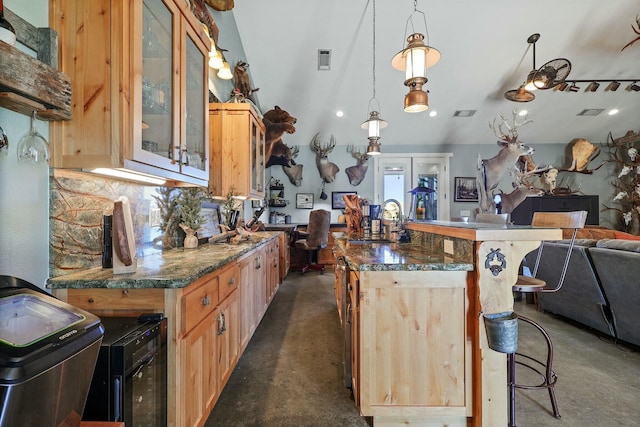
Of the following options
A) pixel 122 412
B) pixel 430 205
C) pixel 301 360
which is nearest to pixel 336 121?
pixel 430 205

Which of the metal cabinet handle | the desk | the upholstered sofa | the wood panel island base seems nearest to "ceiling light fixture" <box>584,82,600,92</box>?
the upholstered sofa

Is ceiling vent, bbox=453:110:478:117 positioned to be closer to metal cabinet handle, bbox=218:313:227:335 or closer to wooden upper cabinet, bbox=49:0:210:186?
wooden upper cabinet, bbox=49:0:210:186

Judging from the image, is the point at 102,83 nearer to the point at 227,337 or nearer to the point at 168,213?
the point at 168,213

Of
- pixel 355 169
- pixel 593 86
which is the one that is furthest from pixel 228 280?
pixel 593 86

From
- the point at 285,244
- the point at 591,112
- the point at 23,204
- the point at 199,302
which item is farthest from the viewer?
the point at 591,112

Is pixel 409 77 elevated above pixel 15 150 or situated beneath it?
elevated above

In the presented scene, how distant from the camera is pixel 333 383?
1.95m

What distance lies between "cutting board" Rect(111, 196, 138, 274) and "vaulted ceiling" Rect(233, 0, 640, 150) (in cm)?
378

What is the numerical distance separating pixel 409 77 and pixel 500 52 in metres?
3.59

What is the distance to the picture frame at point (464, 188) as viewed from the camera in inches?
248

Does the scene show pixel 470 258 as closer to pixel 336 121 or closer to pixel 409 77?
pixel 409 77

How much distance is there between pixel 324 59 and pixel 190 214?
3491 mm

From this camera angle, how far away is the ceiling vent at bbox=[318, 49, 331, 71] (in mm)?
4377

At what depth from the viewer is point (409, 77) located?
6.39 ft
